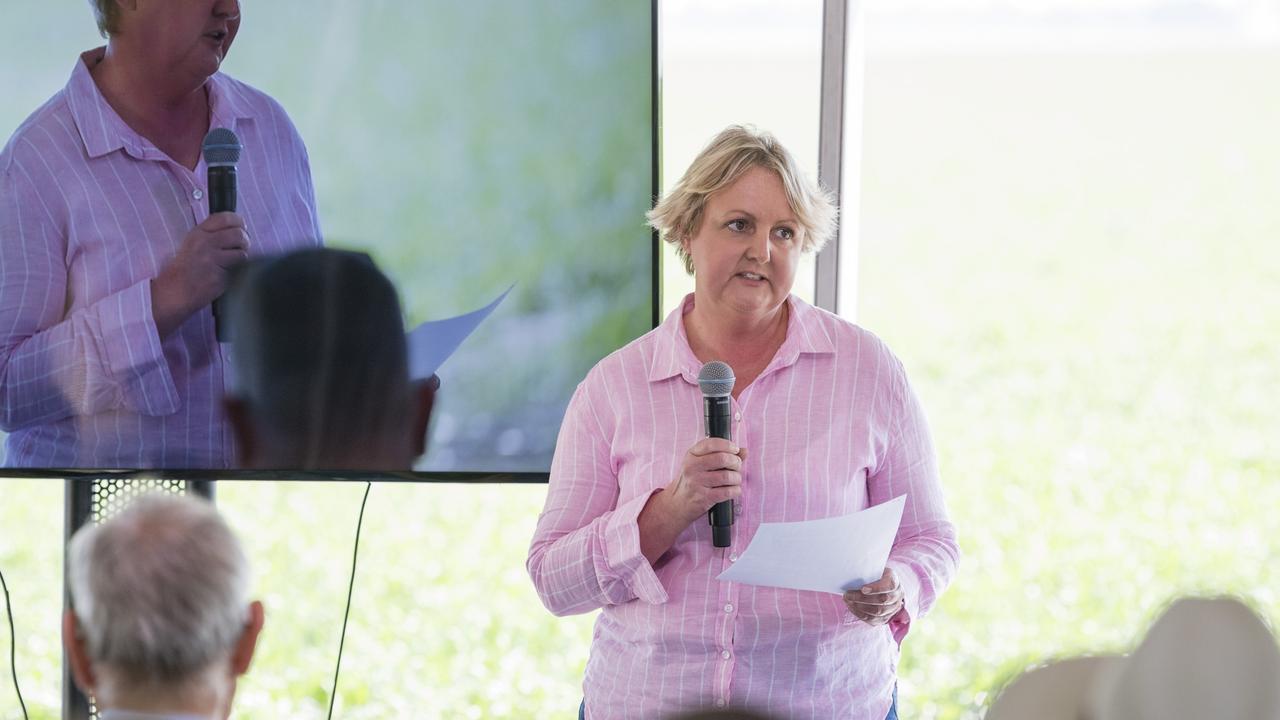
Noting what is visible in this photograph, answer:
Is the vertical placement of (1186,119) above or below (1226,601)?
above

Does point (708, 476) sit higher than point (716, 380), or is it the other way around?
point (716, 380)

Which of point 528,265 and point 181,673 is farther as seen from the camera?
point 528,265

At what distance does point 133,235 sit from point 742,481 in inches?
57.4

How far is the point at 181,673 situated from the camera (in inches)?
53.9

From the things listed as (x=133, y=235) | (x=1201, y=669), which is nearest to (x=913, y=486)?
(x=1201, y=669)

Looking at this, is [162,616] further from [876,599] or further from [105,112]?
[105,112]

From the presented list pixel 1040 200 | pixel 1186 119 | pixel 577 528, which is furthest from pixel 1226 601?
pixel 1186 119

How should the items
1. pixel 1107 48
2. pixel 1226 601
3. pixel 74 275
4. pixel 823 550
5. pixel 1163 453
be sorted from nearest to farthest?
pixel 1226 601 < pixel 823 550 < pixel 74 275 < pixel 1163 453 < pixel 1107 48

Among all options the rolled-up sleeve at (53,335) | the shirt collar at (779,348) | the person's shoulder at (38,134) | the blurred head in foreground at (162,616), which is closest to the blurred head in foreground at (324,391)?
the rolled-up sleeve at (53,335)

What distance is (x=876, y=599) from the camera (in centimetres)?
201

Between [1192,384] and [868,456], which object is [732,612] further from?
[1192,384]

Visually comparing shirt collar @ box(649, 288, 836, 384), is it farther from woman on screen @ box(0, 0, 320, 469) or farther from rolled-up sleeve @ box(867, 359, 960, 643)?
woman on screen @ box(0, 0, 320, 469)

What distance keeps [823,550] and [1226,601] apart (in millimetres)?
863

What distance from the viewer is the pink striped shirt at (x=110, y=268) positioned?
269 cm
